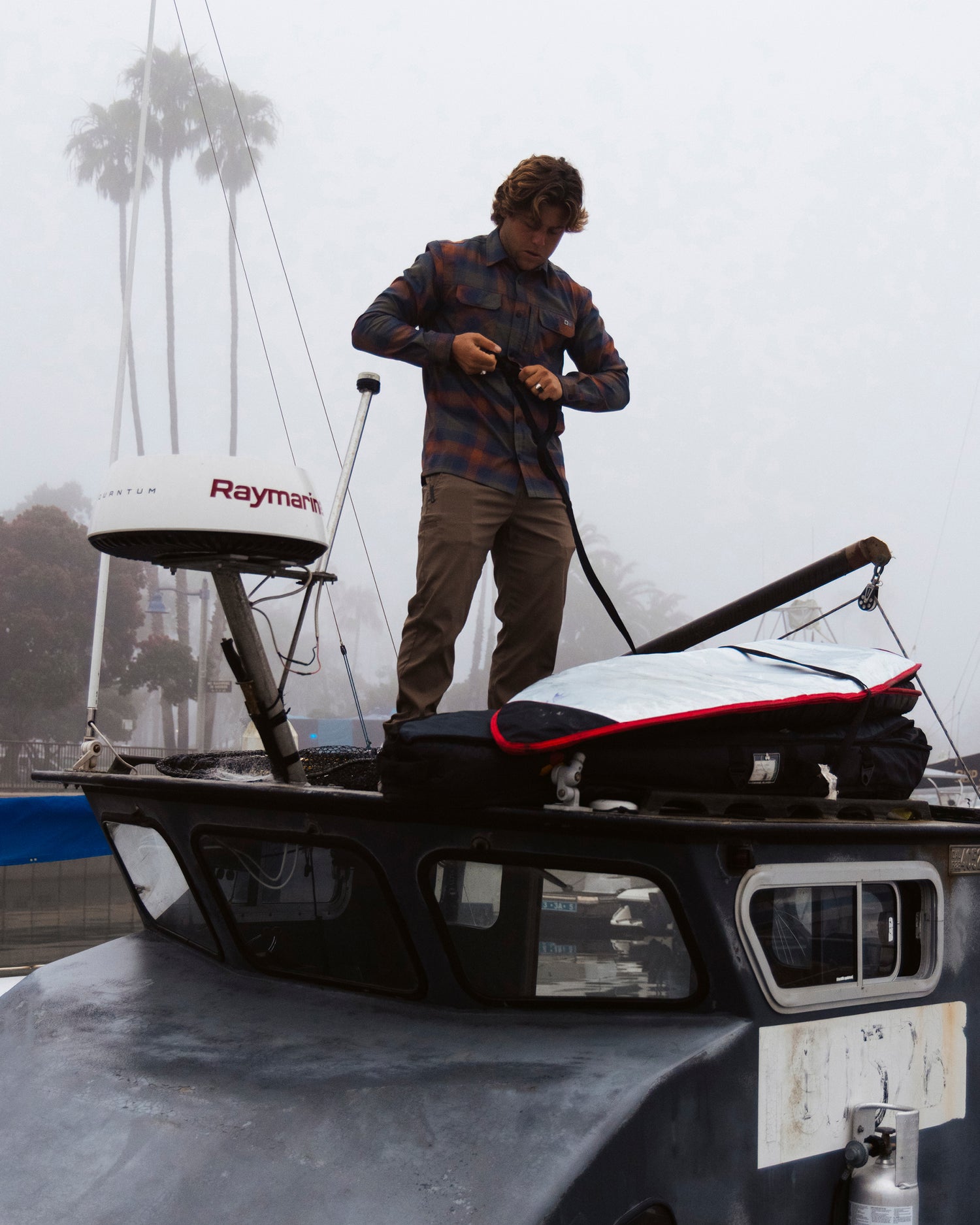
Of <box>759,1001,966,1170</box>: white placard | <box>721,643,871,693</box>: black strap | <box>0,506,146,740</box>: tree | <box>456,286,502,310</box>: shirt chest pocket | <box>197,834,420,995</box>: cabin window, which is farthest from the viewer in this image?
<box>0,506,146,740</box>: tree

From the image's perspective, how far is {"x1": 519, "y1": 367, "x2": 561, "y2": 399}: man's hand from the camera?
146 inches

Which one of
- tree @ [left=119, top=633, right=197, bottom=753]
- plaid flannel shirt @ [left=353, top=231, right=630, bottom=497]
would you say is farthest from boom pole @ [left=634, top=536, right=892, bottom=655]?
tree @ [left=119, top=633, right=197, bottom=753]

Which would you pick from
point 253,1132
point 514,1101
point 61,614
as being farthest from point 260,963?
point 61,614

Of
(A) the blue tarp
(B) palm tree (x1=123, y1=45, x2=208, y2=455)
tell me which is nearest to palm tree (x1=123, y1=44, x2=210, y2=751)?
(B) palm tree (x1=123, y1=45, x2=208, y2=455)

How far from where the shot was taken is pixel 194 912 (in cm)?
371

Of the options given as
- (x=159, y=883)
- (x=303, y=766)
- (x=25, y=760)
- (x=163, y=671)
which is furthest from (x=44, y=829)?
(x=163, y=671)

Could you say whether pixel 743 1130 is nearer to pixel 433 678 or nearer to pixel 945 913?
pixel 945 913

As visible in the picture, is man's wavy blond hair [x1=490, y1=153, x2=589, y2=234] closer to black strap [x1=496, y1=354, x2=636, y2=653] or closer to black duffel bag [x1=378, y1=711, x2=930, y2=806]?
black strap [x1=496, y1=354, x2=636, y2=653]

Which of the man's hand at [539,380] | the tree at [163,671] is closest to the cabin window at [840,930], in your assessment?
the man's hand at [539,380]

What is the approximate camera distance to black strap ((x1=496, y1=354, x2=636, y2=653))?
370cm

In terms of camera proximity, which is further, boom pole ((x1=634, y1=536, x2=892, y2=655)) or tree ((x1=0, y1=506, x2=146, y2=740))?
tree ((x1=0, y1=506, x2=146, y2=740))

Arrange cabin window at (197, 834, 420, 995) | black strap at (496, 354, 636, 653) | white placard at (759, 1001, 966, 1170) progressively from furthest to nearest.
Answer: black strap at (496, 354, 636, 653)
cabin window at (197, 834, 420, 995)
white placard at (759, 1001, 966, 1170)

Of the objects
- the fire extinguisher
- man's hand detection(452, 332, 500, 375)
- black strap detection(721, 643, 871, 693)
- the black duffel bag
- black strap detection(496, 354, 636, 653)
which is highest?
man's hand detection(452, 332, 500, 375)

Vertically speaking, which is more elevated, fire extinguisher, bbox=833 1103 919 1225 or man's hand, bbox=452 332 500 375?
man's hand, bbox=452 332 500 375
